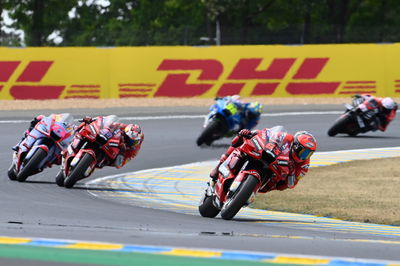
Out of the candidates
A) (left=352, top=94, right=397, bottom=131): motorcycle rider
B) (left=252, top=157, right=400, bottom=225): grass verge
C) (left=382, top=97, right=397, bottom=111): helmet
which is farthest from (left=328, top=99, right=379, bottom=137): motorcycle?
Answer: (left=252, top=157, right=400, bottom=225): grass verge

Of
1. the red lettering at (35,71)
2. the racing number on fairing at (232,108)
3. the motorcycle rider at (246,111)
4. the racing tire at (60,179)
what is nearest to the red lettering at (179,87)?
the red lettering at (35,71)

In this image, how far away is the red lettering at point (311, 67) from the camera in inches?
1111

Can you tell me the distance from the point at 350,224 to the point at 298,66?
18366 millimetres

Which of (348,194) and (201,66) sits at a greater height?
(348,194)

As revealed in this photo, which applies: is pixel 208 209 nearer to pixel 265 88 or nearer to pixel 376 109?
pixel 376 109

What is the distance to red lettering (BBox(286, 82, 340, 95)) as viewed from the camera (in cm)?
2828

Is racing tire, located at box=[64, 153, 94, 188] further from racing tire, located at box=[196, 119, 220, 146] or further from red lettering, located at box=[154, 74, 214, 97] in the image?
red lettering, located at box=[154, 74, 214, 97]

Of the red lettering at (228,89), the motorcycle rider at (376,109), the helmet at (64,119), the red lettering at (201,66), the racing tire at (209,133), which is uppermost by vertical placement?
the helmet at (64,119)

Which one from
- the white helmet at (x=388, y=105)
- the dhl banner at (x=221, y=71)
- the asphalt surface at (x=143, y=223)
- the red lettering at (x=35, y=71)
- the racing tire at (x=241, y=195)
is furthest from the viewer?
the dhl banner at (x=221, y=71)

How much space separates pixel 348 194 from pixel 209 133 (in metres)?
6.48

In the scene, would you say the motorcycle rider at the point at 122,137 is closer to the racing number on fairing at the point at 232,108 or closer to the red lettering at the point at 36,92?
Answer: the racing number on fairing at the point at 232,108

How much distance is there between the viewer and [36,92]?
27.5m

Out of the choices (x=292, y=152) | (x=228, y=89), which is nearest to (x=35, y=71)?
(x=228, y=89)

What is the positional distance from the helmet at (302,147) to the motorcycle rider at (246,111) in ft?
30.3
